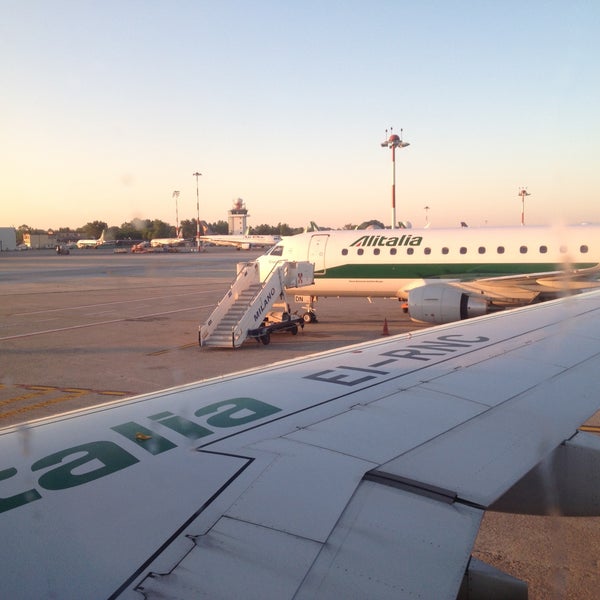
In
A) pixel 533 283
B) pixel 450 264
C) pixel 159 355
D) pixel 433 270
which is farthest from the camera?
pixel 433 270

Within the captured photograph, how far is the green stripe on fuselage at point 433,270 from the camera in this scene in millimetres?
17750

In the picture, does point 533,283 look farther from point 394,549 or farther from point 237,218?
point 237,218

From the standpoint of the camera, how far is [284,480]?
2332 mm

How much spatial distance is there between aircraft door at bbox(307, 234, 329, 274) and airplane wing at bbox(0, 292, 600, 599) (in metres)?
16.1

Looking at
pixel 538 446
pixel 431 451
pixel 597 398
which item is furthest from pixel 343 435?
pixel 597 398

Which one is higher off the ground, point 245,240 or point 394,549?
point 245,240

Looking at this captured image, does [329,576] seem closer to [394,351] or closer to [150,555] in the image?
[150,555]

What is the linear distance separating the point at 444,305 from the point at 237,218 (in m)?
110

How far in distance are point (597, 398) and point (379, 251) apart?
16.0m

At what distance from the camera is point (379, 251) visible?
19641mm

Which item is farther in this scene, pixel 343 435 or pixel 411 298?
pixel 411 298

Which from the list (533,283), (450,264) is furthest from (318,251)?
(533,283)

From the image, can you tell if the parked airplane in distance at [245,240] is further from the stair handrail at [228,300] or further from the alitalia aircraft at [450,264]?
the stair handrail at [228,300]

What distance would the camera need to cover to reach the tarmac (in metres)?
5.00
